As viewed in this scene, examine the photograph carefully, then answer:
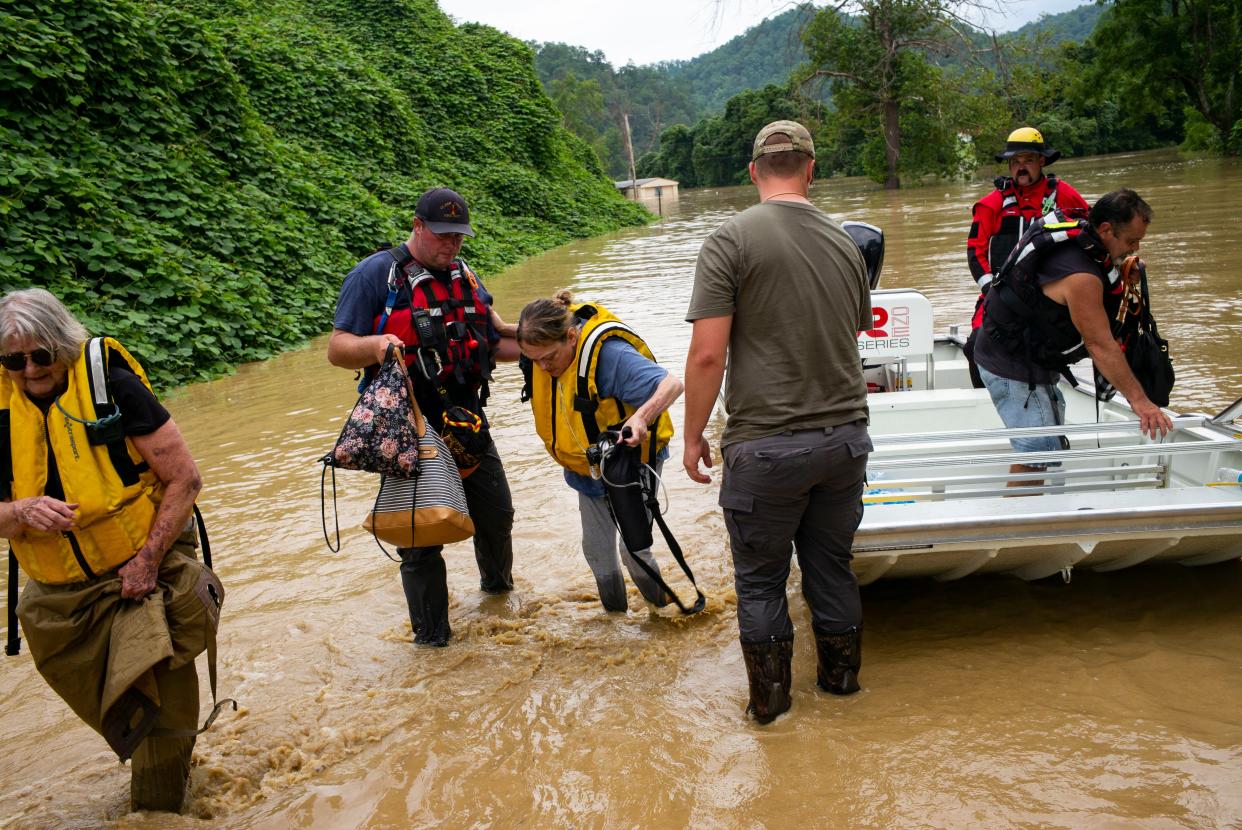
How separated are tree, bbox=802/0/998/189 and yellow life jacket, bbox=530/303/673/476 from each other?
35.2 metres

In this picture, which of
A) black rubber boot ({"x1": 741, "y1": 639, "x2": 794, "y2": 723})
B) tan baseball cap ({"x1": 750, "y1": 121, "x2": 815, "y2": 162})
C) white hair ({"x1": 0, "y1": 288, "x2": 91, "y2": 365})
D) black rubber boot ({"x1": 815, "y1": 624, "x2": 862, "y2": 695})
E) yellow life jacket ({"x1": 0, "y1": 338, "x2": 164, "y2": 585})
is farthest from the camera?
black rubber boot ({"x1": 815, "y1": 624, "x2": 862, "y2": 695})

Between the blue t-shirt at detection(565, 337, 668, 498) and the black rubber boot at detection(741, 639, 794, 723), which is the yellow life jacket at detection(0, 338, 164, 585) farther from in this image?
the black rubber boot at detection(741, 639, 794, 723)

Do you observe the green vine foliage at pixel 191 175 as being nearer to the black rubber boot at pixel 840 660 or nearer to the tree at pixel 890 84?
the black rubber boot at pixel 840 660

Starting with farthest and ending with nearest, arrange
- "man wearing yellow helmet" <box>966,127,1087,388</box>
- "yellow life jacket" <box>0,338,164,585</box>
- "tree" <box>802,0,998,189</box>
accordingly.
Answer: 1. "tree" <box>802,0,998,189</box>
2. "man wearing yellow helmet" <box>966,127,1087,388</box>
3. "yellow life jacket" <box>0,338,164,585</box>

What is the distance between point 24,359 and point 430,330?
1649mm

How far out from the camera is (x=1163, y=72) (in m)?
40.8

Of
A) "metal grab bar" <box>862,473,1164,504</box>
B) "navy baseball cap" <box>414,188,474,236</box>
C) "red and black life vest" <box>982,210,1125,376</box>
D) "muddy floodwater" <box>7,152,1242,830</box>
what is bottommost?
"muddy floodwater" <box>7,152,1242,830</box>

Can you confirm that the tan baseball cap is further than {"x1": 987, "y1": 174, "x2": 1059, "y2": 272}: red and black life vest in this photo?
No

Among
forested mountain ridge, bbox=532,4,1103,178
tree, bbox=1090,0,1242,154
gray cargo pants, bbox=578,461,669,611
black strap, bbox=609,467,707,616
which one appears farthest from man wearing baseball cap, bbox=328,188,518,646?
forested mountain ridge, bbox=532,4,1103,178

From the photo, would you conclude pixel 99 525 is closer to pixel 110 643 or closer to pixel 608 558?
pixel 110 643

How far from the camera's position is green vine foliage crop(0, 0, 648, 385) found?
11.0 meters

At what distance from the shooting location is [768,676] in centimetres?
353

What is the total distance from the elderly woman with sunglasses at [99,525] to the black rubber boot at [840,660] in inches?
86.3

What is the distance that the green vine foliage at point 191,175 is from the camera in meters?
11.0
